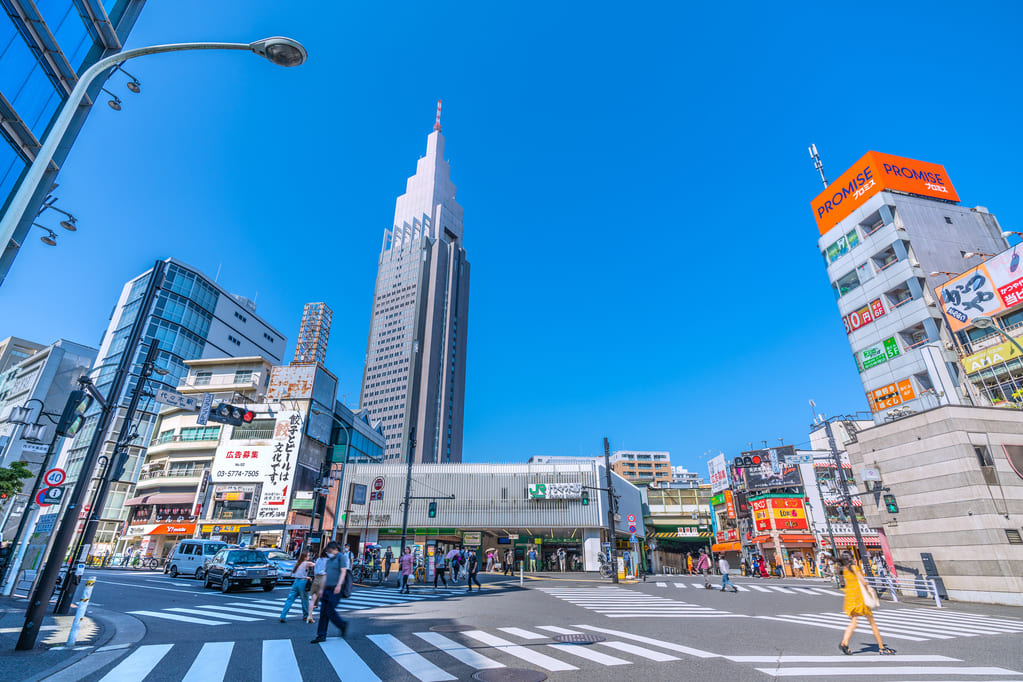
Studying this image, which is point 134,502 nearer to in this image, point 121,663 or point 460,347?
point 121,663

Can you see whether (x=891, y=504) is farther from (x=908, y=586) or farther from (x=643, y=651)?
(x=643, y=651)

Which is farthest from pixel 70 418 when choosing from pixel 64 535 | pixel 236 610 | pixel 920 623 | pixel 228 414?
pixel 920 623

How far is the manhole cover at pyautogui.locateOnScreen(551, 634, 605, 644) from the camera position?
29.2 ft

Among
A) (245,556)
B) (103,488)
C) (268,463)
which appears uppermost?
(268,463)

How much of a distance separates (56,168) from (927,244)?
48.0 m

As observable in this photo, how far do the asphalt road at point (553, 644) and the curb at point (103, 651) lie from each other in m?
0.22

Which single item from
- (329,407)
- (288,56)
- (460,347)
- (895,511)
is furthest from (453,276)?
(288,56)

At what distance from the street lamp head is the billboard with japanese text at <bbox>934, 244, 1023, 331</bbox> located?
40134 mm

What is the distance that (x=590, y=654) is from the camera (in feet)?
25.4

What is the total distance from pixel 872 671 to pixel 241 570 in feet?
65.0

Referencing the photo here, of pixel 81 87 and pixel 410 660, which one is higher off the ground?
pixel 81 87

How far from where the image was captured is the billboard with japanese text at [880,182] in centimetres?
3988

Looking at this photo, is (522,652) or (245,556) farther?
(245,556)

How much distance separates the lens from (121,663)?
6.84 metres
